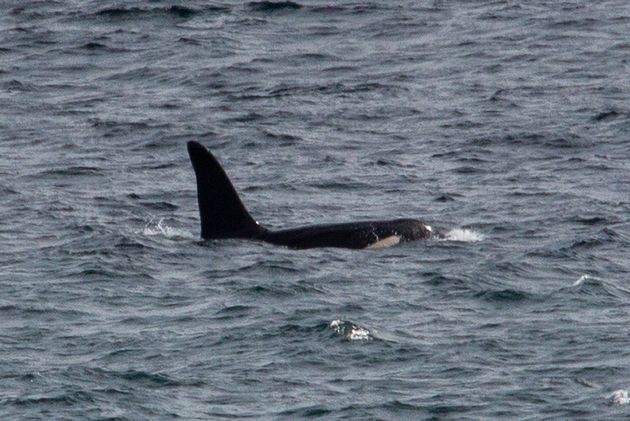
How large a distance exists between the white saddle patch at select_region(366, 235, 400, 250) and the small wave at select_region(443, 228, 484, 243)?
0.68 meters

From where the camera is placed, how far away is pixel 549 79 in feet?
119

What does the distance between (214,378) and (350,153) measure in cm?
1276

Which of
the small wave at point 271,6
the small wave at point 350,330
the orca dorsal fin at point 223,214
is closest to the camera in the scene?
the small wave at point 350,330

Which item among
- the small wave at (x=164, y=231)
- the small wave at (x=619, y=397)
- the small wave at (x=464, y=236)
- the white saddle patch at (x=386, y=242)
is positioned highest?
the small wave at (x=619, y=397)

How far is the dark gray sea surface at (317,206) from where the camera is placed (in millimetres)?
18516

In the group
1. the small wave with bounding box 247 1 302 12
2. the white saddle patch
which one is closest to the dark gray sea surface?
the small wave with bounding box 247 1 302 12

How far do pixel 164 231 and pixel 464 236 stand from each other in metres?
4.06

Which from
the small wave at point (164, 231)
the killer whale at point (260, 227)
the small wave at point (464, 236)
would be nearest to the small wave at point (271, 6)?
the small wave at point (164, 231)

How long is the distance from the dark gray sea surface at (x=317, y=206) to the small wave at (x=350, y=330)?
41 mm

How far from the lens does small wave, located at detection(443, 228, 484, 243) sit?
25.0m

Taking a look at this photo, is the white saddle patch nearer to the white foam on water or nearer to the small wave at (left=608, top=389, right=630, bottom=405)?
the white foam on water

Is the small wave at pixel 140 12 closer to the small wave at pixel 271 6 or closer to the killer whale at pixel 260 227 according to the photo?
the small wave at pixel 271 6

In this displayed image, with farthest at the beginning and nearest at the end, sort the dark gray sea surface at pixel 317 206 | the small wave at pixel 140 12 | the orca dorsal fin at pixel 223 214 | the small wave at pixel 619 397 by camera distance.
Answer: the small wave at pixel 140 12 < the orca dorsal fin at pixel 223 214 < the dark gray sea surface at pixel 317 206 < the small wave at pixel 619 397

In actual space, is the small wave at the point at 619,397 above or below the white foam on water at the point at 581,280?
above
